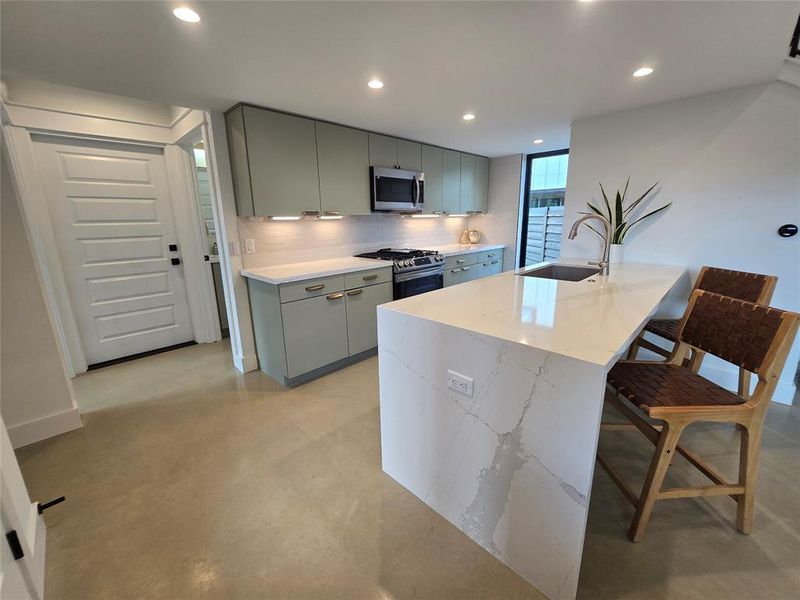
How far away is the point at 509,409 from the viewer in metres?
1.19

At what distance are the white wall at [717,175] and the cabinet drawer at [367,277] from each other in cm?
209

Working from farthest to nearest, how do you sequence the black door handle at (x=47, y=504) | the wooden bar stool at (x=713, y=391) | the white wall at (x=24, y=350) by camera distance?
the white wall at (x=24, y=350) → the black door handle at (x=47, y=504) → the wooden bar stool at (x=713, y=391)

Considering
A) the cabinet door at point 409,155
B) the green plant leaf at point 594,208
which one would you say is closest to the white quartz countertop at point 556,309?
the green plant leaf at point 594,208

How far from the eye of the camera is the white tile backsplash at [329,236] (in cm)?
291

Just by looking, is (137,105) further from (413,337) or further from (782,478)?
(782,478)

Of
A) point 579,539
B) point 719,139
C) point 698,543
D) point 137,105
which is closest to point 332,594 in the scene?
point 579,539

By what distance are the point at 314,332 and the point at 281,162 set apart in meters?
1.38

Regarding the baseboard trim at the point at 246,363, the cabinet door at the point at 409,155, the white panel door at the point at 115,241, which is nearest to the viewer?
the white panel door at the point at 115,241

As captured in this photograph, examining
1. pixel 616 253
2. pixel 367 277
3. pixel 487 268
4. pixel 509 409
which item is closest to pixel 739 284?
pixel 616 253

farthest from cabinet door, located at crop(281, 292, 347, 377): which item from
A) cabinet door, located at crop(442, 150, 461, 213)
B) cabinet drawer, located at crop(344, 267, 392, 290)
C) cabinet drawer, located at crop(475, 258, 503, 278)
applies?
cabinet drawer, located at crop(475, 258, 503, 278)

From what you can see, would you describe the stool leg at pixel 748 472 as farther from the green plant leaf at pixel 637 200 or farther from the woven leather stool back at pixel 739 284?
the green plant leaf at pixel 637 200

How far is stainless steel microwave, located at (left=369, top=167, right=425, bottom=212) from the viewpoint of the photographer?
130 inches

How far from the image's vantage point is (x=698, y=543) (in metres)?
1.37

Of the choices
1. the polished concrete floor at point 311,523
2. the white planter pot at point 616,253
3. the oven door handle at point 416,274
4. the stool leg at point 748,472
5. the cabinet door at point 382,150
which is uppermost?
the cabinet door at point 382,150
